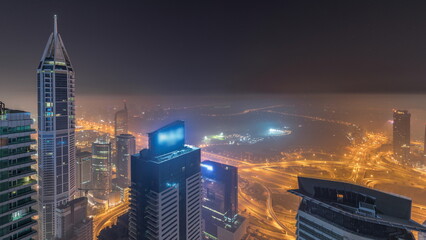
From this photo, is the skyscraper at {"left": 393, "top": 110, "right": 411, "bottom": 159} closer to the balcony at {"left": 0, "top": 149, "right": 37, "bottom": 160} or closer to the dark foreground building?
the dark foreground building

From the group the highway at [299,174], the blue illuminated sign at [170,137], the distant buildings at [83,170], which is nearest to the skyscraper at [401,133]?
the highway at [299,174]

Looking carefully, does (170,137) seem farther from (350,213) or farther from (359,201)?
(359,201)

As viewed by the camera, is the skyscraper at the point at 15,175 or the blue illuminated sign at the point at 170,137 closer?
the skyscraper at the point at 15,175

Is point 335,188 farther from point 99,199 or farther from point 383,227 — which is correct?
point 99,199

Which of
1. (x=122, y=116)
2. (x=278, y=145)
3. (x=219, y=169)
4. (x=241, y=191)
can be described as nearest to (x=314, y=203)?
(x=219, y=169)

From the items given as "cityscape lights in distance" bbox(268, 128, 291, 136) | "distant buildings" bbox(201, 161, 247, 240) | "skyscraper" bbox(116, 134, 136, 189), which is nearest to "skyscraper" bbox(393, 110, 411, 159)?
"cityscape lights in distance" bbox(268, 128, 291, 136)

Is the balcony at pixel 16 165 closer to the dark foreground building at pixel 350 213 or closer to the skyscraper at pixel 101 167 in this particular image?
the dark foreground building at pixel 350 213
